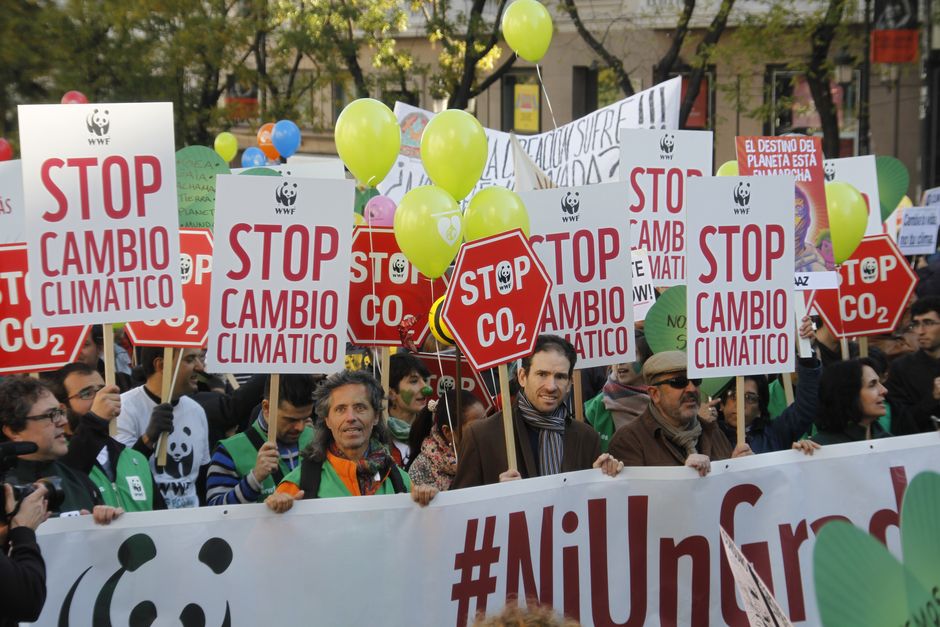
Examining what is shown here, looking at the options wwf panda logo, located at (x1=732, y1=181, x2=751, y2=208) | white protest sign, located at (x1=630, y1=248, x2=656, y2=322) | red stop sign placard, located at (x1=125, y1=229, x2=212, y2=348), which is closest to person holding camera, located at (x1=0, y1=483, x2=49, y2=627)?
red stop sign placard, located at (x1=125, y1=229, x2=212, y2=348)

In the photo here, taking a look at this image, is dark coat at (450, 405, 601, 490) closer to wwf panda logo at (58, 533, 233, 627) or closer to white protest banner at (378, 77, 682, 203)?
wwf panda logo at (58, 533, 233, 627)

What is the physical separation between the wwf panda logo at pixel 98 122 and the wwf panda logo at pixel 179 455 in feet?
4.51

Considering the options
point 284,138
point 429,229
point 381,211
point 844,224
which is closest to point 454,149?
point 429,229

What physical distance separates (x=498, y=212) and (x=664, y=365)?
108 centimetres

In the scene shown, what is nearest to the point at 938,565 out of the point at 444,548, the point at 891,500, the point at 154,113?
the point at 891,500

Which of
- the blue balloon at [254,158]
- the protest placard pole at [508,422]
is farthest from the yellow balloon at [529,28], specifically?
the blue balloon at [254,158]

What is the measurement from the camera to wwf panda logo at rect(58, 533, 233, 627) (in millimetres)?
4129

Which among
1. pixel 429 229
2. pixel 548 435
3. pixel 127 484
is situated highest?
pixel 429 229

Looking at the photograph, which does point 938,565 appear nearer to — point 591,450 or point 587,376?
point 591,450

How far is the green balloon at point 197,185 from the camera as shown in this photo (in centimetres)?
745

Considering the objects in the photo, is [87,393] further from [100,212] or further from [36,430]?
[36,430]

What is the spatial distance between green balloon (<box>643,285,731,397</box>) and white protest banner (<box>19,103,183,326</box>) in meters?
2.55

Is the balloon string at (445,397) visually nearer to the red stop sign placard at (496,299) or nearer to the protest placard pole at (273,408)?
the red stop sign placard at (496,299)

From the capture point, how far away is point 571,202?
5785 mm
